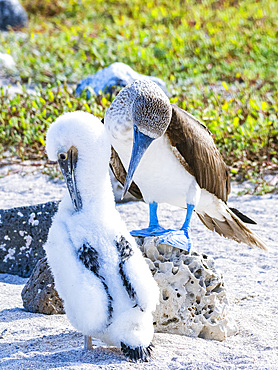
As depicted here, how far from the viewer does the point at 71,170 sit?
288 cm

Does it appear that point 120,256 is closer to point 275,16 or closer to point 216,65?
point 216,65

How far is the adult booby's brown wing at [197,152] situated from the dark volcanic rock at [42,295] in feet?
3.68

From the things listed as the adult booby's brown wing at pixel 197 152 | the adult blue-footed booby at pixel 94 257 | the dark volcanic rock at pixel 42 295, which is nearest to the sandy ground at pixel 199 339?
the dark volcanic rock at pixel 42 295

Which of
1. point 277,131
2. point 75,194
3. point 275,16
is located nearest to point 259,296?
point 75,194

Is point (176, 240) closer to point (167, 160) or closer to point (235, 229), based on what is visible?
point (167, 160)

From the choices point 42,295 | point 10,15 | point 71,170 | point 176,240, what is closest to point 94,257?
point 71,170

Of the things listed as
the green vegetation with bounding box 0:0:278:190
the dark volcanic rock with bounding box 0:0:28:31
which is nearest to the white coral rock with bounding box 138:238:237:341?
the green vegetation with bounding box 0:0:278:190

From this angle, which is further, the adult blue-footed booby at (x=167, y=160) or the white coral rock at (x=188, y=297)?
the adult blue-footed booby at (x=167, y=160)

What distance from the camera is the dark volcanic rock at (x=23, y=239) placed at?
14.6 ft

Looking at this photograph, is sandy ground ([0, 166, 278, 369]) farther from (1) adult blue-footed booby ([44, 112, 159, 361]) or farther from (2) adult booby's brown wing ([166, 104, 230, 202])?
(2) adult booby's brown wing ([166, 104, 230, 202])

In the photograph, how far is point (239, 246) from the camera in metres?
5.00

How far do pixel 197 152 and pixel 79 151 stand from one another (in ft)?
4.21

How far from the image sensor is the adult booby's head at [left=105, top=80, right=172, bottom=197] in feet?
11.3

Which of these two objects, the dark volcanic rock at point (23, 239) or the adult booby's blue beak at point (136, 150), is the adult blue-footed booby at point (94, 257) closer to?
the adult booby's blue beak at point (136, 150)
